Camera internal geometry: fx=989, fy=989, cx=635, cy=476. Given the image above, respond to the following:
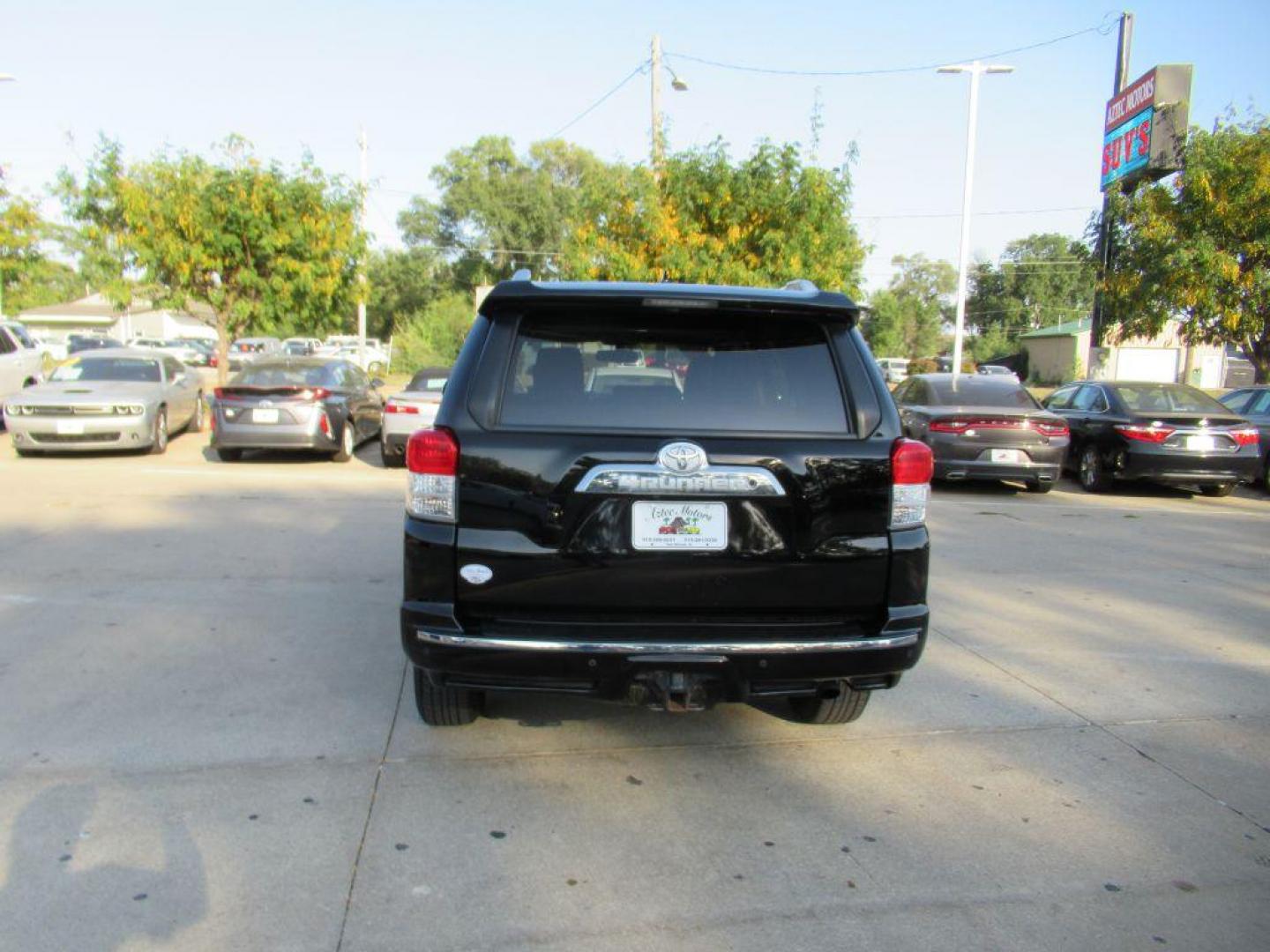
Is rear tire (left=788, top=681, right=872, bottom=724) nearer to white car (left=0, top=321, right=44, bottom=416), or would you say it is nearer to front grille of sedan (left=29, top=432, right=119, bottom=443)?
front grille of sedan (left=29, top=432, right=119, bottom=443)

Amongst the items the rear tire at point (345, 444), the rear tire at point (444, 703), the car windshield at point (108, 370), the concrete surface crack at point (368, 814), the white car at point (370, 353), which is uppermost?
the white car at point (370, 353)

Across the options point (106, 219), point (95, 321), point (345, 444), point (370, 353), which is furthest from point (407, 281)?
point (345, 444)

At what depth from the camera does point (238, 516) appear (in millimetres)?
9312

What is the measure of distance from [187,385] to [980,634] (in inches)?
526

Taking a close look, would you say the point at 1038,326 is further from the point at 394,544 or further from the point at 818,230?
the point at 394,544

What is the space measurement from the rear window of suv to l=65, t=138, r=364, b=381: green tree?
15.4m

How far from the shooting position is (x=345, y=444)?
13.7 meters

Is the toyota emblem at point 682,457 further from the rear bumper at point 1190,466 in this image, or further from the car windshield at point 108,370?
the car windshield at point 108,370

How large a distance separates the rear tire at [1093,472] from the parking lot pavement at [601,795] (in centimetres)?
645

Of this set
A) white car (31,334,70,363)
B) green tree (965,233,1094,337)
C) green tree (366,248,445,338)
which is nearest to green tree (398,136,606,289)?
green tree (366,248,445,338)

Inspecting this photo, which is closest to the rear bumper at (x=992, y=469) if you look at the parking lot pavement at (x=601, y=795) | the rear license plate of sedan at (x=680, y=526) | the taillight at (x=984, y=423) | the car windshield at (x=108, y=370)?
the taillight at (x=984, y=423)

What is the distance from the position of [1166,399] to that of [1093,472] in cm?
127

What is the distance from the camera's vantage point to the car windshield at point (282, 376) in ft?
42.9

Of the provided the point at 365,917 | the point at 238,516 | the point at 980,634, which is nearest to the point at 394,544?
the point at 238,516
